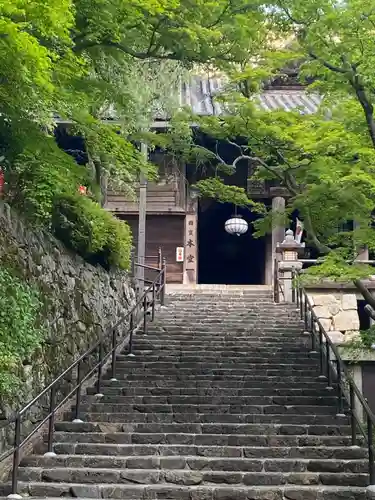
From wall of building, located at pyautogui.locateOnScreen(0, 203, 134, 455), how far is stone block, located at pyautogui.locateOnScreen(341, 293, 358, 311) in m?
5.88

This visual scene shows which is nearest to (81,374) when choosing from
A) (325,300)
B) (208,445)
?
(208,445)

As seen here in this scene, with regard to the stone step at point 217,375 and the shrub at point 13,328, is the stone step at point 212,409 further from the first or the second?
the shrub at point 13,328

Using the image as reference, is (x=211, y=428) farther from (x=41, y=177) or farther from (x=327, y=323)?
(x=327, y=323)

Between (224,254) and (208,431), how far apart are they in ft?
55.6

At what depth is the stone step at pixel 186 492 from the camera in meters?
7.07

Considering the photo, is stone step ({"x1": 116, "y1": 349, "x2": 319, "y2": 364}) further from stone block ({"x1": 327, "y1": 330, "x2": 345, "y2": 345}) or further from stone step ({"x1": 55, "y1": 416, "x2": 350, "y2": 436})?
stone step ({"x1": 55, "y1": 416, "x2": 350, "y2": 436})

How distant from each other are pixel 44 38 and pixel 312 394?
7.09m

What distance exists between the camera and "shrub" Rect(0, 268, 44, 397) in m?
7.34

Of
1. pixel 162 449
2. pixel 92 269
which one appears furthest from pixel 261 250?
pixel 162 449

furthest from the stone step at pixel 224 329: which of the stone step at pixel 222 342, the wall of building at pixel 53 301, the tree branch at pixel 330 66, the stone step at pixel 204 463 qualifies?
the tree branch at pixel 330 66

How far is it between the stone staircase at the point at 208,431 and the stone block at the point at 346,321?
65.9 inches

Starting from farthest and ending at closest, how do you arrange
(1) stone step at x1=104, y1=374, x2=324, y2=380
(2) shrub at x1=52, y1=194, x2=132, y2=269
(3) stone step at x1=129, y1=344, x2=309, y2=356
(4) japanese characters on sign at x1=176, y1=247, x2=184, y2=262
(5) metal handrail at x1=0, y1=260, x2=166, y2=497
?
(4) japanese characters on sign at x1=176, y1=247, x2=184, y2=262 → (3) stone step at x1=129, y1=344, x2=309, y2=356 → (1) stone step at x1=104, y1=374, x2=324, y2=380 → (2) shrub at x1=52, y1=194, x2=132, y2=269 → (5) metal handrail at x1=0, y1=260, x2=166, y2=497

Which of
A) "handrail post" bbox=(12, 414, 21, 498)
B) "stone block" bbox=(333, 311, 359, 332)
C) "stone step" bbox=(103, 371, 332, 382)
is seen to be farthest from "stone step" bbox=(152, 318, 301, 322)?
"handrail post" bbox=(12, 414, 21, 498)

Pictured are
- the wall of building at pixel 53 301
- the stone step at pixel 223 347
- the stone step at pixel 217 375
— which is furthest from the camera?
the stone step at pixel 223 347
